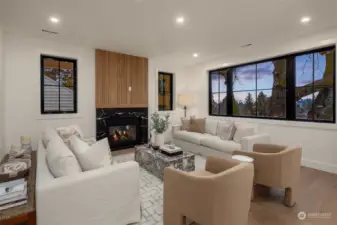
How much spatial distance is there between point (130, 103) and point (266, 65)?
11.9 feet

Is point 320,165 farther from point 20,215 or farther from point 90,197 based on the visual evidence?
point 20,215

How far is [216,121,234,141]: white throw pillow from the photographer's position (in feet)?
13.5

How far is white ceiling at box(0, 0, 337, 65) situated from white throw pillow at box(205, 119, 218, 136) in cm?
188

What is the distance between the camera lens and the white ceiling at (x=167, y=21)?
2.62m

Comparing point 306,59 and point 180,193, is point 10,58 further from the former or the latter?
point 306,59

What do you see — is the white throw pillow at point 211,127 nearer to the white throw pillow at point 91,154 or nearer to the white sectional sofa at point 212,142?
the white sectional sofa at point 212,142

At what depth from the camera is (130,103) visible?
5.27m

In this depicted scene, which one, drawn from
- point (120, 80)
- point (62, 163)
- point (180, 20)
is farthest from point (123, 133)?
point (62, 163)

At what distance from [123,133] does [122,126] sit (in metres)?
0.20

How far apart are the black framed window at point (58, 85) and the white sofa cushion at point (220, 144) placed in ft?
10.4

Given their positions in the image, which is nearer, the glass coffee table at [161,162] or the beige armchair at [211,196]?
the beige armchair at [211,196]

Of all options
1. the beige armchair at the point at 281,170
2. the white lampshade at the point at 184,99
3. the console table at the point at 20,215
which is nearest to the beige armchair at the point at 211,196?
the beige armchair at the point at 281,170

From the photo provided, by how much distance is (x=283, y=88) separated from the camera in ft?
14.0

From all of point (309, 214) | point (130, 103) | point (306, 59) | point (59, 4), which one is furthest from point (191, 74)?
point (309, 214)
